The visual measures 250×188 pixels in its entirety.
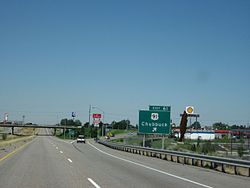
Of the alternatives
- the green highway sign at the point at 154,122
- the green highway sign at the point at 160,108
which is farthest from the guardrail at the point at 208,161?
the green highway sign at the point at 160,108

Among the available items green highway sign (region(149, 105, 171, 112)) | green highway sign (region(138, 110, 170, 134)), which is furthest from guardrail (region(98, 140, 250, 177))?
green highway sign (region(149, 105, 171, 112))

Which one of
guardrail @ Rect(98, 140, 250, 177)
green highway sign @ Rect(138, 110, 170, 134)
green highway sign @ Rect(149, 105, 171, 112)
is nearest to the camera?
guardrail @ Rect(98, 140, 250, 177)

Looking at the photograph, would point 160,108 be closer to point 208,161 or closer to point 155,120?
point 155,120

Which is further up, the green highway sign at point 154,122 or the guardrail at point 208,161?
the green highway sign at point 154,122

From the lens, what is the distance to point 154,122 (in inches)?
1639

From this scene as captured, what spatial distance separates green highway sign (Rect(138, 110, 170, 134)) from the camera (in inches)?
1625

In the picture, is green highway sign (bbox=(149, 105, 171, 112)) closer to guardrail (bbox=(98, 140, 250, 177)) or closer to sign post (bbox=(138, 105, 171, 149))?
sign post (bbox=(138, 105, 171, 149))

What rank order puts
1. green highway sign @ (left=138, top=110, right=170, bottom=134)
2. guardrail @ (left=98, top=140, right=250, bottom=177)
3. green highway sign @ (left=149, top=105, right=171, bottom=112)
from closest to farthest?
1. guardrail @ (left=98, top=140, right=250, bottom=177)
2. green highway sign @ (left=138, top=110, right=170, bottom=134)
3. green highway sign @ (left=149, top=105, right=171, bottom=112)

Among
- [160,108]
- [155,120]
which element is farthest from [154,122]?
[160,108]

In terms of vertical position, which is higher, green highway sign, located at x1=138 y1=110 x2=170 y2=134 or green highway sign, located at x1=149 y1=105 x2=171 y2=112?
green highway sign, located at x1=149 y1=105 x2=171 y2=112

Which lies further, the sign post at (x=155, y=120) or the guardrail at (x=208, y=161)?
the sign post at (x=155, y=120)

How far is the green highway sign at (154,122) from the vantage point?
41.3 meters

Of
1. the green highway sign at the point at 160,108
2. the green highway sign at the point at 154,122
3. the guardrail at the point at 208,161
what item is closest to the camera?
the guardrail at the point at 208,161

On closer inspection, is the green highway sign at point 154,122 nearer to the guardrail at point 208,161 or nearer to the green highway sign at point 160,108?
the green highway sign at point 160,108
